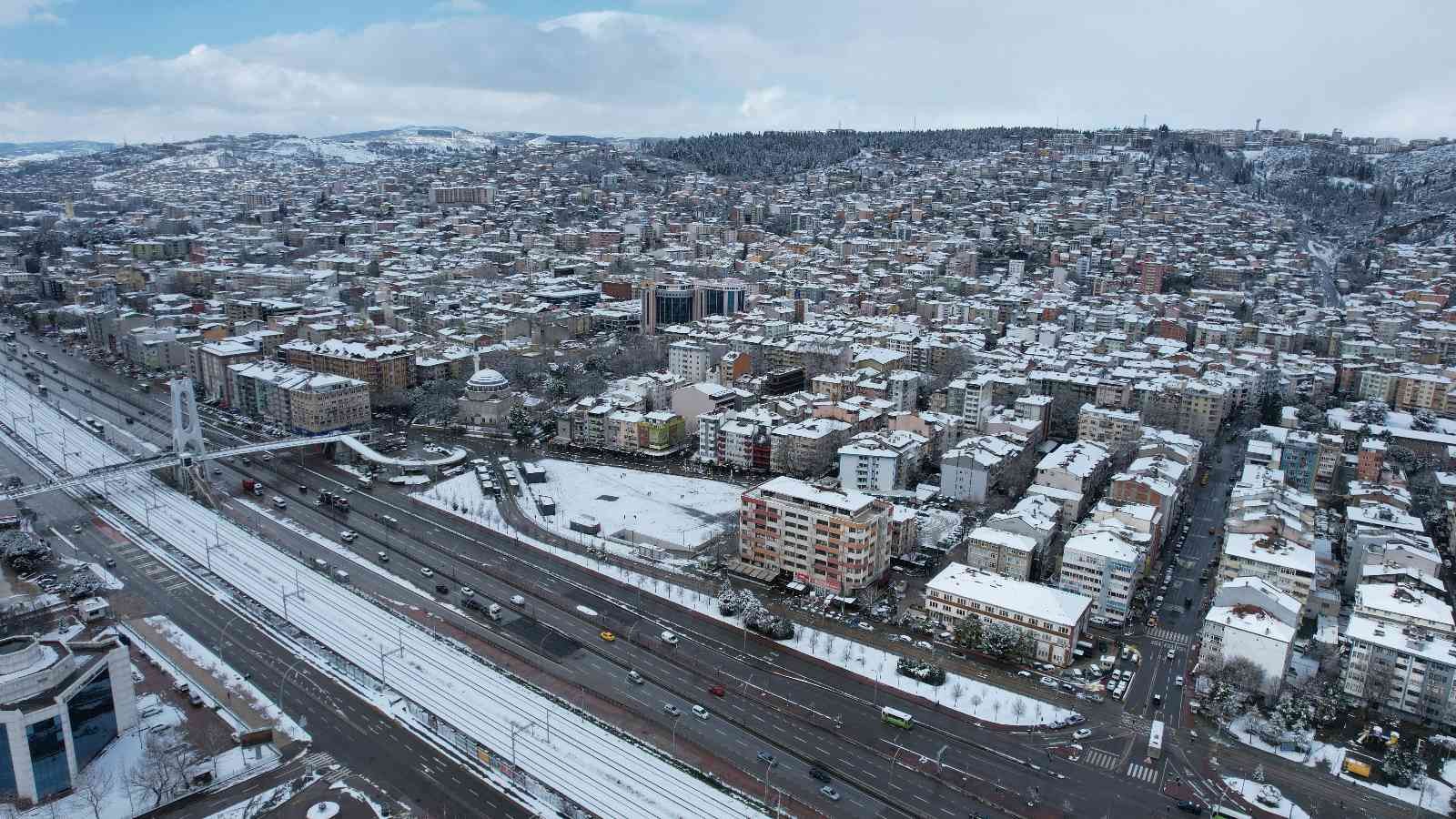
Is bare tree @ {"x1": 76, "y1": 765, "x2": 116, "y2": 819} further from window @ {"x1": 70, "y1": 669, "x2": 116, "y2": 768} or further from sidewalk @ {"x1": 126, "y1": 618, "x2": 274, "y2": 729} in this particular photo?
sidewalk @ {"x1": 126, "y1": 618, "x2": 274, "y2": 729}

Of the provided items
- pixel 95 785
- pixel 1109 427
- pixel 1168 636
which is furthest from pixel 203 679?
pixel 1109 427

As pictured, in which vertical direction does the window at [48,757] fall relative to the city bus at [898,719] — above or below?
above

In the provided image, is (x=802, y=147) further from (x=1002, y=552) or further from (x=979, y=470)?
(x=1002, y=552)

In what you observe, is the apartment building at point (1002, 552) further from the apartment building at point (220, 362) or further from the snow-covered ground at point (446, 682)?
the apartment building at point (220, 362)

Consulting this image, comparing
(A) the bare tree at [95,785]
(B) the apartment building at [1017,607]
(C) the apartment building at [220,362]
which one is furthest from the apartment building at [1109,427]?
(C) the apartment building at [220,362]

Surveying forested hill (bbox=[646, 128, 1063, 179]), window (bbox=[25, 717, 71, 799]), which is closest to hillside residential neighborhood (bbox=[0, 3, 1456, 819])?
window (bbox=[25, 717, 71, 799])
